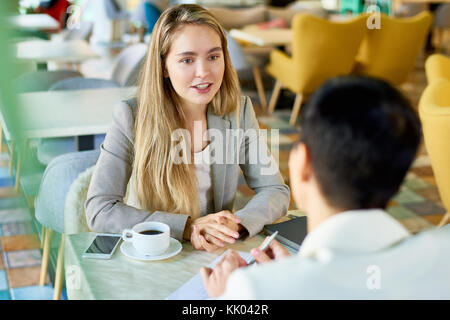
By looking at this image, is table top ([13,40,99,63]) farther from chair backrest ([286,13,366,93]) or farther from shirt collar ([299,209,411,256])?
shirt collar ([299,209,411,256])

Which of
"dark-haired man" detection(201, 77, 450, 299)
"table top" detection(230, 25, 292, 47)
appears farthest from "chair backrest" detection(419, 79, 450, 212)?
"table top" detection(230, 25, 292, 47)

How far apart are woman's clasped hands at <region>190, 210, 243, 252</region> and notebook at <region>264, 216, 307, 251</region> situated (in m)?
0.09

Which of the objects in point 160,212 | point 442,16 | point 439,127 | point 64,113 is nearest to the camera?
point 160,212

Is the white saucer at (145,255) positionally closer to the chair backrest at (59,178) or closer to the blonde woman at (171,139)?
the blonde woman at (171,139)

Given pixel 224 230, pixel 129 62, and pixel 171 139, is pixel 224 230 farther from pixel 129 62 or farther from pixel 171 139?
pixel 129 62

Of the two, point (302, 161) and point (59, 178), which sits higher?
point (302, 161)

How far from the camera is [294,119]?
535 centimetres

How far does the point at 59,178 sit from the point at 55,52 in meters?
2.80

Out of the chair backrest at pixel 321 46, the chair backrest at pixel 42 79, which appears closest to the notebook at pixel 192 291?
the chair backrest at pixel 42 79

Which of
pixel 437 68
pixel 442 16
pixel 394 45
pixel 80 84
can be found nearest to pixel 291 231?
pixel 437 68

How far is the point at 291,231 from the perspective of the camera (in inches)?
55.6

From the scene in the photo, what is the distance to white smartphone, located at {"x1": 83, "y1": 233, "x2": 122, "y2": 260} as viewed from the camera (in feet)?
4.17

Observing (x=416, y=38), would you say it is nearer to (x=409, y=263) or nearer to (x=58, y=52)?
(x=58, y=52)

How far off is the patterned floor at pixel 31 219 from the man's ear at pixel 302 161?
3.09 ft
